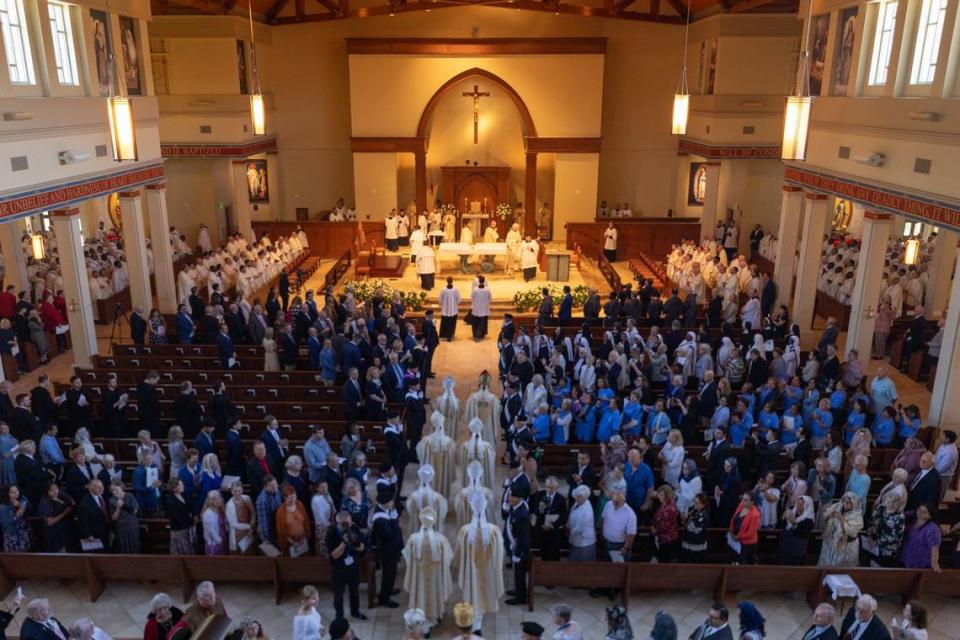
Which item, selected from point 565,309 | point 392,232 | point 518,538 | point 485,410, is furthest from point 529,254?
point 518,538

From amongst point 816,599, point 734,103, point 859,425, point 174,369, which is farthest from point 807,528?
point 734,103

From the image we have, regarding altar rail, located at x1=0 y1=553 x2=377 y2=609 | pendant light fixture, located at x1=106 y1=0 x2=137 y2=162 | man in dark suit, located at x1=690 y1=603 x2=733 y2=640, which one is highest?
pendant light fixture, located at x1=106 y1=0 x2=137 y2=162

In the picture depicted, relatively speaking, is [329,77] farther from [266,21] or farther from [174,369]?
[174,369]

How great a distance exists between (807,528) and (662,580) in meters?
1.77

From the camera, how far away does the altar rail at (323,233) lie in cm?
2597

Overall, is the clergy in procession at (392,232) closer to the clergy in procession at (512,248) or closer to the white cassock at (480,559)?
the clergy in procession at (512,248)

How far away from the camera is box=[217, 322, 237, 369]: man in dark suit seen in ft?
44.2

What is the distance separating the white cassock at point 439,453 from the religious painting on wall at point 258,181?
68.0ft

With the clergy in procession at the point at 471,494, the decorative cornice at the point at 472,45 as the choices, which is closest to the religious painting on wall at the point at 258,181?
the decorative cornice at the point at 472,45

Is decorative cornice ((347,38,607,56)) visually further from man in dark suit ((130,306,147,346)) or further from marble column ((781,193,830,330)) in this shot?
man in dark suit ((130,306,147,346))

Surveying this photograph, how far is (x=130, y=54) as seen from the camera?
17.1 meters

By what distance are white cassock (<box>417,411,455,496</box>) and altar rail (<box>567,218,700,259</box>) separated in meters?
16.6

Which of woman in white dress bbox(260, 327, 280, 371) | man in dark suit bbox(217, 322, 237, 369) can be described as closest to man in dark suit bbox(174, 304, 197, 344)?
man in dark suit bbox(217, 322, 237, 369)

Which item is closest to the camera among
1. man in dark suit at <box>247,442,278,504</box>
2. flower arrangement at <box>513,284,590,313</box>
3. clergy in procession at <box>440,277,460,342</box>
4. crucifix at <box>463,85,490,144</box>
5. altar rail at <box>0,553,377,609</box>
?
altar rail at <box>0,553,377,609</box>
